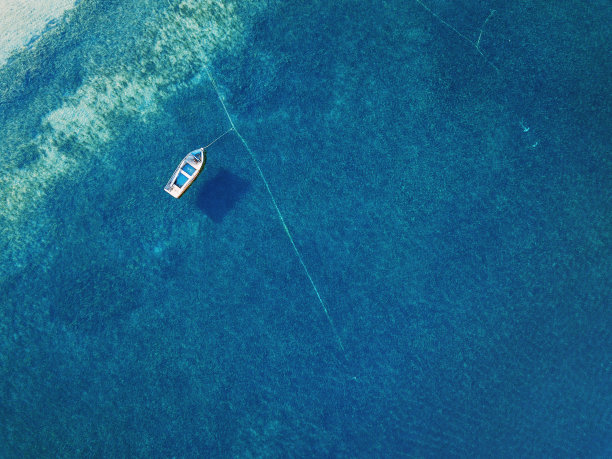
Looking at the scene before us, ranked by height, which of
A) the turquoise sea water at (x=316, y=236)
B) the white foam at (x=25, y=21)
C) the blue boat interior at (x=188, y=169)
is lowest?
the turquoise sea water at (x=316, y=236)

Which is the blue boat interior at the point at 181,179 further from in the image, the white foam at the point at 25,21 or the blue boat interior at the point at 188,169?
the white foam at the point at 25,21

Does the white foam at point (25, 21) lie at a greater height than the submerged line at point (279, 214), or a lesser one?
greater

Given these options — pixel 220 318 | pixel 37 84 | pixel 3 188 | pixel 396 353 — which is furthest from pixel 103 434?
pixel 37 84

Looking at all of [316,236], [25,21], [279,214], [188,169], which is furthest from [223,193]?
[25,21]

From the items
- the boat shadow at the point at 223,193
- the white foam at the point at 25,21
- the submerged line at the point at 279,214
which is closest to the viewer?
the submerged line at the point at 279,214

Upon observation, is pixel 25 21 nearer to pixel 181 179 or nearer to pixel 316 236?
pixel 181 179

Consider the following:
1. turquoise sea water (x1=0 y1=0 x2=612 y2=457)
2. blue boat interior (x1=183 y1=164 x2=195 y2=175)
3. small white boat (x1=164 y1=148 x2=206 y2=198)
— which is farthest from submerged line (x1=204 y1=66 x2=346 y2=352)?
blue boat interior (x1=183 y1=164 x2=195 y2=175)

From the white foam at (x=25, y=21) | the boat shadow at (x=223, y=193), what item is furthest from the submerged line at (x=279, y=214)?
the white foam at (x=25, y=21)
